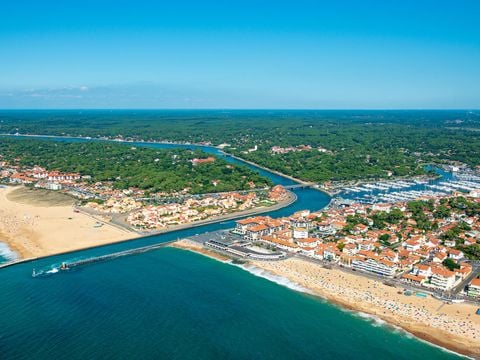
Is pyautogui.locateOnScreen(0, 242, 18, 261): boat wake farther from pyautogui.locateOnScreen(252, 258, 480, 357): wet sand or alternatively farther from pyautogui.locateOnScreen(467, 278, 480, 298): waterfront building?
pyautogui.locateOnScreen(467, 278, 480, 298): waterfront building

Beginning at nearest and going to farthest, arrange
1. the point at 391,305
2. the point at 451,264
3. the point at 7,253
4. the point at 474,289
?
the point at 391,305 < the point at 474,289 < the point at 451,264 < the point at 7,253

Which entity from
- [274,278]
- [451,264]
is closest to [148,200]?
[274,278]

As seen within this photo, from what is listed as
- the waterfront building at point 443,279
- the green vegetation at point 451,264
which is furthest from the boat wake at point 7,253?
the green vegetation at point 451,264

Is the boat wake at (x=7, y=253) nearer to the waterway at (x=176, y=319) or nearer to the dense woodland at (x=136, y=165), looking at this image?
the waterway at (x=176, y=319)

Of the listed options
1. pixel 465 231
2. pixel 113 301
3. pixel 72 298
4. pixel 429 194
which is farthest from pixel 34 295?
pixel 429 194

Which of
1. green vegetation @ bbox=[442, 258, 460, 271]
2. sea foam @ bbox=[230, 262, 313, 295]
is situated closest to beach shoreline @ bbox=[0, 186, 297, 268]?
sea foam @ bbox=[230, 262, 313, 295]

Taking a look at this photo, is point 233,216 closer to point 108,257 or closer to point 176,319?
point 108,257

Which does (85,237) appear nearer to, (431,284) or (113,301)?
(113,301)
